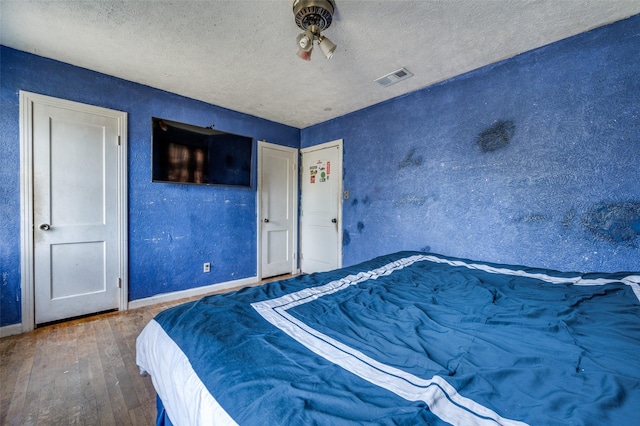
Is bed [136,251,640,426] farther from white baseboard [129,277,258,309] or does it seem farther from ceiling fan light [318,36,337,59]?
white baseboard [129,277,258,309]

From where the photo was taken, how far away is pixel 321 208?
150 inches

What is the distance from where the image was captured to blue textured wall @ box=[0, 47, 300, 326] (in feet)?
6.94

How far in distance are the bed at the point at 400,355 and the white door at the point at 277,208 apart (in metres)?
2.33

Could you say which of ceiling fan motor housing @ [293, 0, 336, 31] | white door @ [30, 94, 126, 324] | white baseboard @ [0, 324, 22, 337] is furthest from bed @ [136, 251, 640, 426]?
white baseboard @ [0, 324, 22, 337]

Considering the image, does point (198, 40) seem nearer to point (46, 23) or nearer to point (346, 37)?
point (46, 23)

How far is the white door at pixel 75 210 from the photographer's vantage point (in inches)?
87.8

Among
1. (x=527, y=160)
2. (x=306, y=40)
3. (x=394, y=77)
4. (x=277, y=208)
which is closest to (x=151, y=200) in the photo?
(x=277, y=208)

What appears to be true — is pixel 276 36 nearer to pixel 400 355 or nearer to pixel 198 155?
pixel 198 155

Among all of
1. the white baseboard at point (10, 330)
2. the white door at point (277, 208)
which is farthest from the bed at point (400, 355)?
the white door at point (277, 208)

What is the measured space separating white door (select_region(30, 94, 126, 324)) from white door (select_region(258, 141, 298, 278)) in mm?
1635

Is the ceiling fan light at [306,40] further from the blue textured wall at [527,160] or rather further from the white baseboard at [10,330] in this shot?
the white baseboard at [10,330]

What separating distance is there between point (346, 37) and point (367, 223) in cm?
197

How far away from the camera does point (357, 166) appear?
331cm

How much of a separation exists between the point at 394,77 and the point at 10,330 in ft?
13.2
